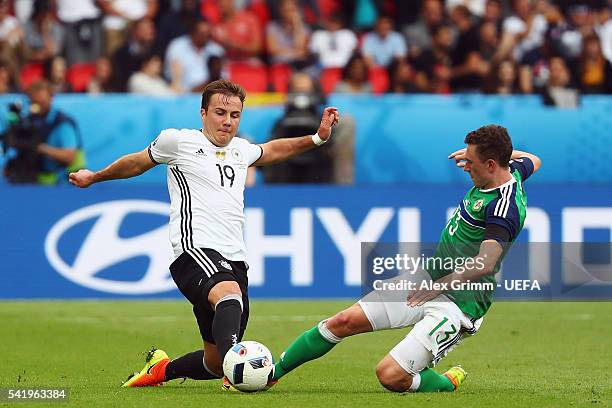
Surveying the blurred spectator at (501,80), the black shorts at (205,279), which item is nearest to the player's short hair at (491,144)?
the black shorts at (205,279)

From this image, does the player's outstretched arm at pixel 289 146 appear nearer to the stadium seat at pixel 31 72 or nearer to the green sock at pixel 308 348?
the green sock at pixel 308 348

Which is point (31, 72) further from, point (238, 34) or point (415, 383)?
point (415, 383)

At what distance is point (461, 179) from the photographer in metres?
16.9

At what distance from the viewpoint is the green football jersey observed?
7.84m

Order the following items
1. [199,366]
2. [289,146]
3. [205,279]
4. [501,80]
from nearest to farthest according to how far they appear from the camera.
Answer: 1. [205,279]
2. [199,366]
3. [289,146]
4. [501,80]

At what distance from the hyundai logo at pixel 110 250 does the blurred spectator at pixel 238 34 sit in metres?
4.62

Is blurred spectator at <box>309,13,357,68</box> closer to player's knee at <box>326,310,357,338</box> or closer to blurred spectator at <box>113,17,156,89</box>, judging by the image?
blurred spectator at <box>113,17,156,89</box>

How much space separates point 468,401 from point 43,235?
8601 mm

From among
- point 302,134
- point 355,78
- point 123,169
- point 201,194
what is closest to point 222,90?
point 201,194

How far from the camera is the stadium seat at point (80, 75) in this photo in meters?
18.7

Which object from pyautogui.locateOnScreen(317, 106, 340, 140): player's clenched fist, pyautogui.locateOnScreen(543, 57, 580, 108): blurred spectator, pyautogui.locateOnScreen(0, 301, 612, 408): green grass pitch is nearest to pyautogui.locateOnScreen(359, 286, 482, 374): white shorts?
pyautogui.locateOnScreen(0, 301, 612, 408): green grass pitch

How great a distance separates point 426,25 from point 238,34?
317 centimetres

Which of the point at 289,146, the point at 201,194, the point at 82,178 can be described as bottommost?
the point at 201,194

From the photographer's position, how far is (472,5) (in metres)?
20.9
